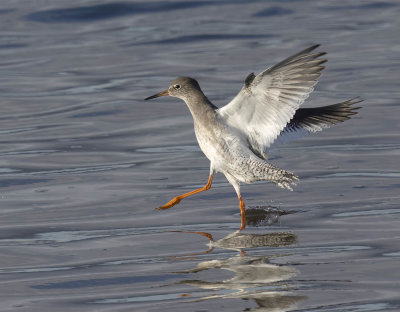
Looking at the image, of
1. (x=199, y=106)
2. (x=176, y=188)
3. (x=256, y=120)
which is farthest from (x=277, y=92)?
(x=176, y=188)

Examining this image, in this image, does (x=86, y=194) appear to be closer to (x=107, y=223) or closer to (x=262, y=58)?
(x=107, y=223)

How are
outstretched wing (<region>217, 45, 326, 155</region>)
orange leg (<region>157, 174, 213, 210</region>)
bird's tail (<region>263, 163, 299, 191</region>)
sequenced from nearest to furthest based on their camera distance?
1. outstretched wing (<region>217, 45, 326, 155</region>)
2. bird's tail (<region>263, 163, 299, 191</region>)
3. orange leg (<region>157, 174, 213, 210</region>)

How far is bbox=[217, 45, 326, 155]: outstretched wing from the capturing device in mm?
9289

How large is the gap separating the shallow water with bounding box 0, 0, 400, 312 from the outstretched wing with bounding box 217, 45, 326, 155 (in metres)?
0.97

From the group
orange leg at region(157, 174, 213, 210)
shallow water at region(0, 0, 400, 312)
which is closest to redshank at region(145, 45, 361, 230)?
orange leg at region(157, 174, 213, 210)

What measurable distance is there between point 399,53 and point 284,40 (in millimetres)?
3265

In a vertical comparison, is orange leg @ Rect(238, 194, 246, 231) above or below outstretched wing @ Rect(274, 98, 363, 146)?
below

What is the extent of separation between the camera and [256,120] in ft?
31.7

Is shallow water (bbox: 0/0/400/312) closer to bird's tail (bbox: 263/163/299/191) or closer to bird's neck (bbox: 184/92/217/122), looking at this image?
bird's tail (bbox: 263/163/299/191)

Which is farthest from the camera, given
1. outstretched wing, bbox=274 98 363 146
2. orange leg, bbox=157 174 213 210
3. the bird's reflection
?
outstretched wing, bbox=274 98 363 146

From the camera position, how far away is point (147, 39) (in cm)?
2300

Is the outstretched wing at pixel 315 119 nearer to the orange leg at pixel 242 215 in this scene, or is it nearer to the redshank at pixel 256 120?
the redshank at pixel 256 120

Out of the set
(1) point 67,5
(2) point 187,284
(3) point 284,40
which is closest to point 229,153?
(2) point 187,284

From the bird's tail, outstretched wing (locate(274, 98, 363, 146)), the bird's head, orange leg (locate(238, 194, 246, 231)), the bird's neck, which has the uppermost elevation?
the bird's head
